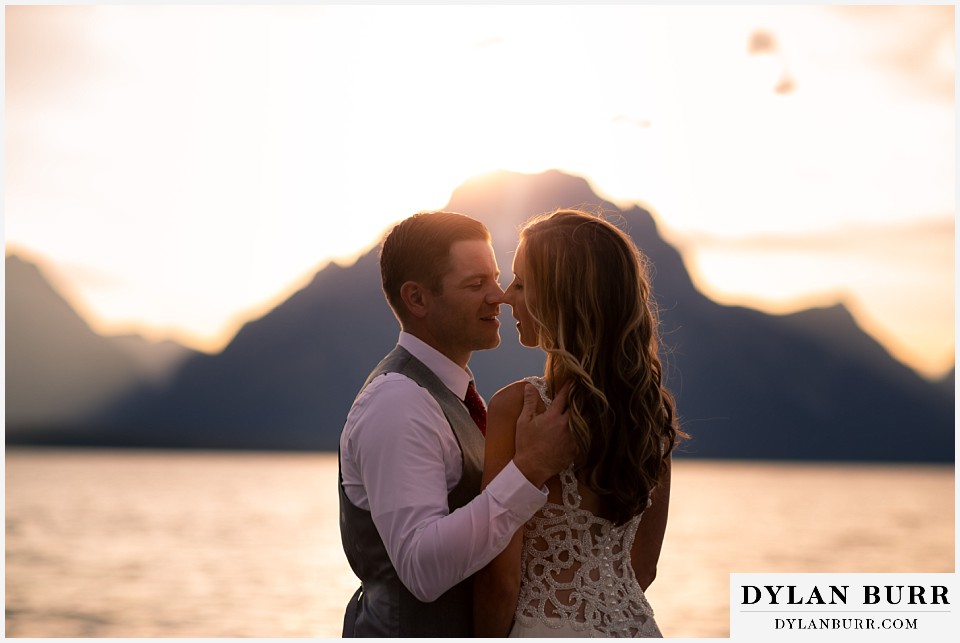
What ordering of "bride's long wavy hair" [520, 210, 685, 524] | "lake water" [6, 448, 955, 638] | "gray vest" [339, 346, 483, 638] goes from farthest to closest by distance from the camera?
"lake water" [6, 448, 955, 638] → "gray vest" [339, 346, 483, 638] → "bride's long wavy hair" [520, 210, 685, 524]

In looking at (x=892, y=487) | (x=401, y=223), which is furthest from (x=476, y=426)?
(x=892, y=487)

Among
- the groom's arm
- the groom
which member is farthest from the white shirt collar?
the groom's arm

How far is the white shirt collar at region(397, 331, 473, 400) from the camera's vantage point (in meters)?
4.12

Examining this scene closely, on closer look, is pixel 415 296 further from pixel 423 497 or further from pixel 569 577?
pixel 569 577

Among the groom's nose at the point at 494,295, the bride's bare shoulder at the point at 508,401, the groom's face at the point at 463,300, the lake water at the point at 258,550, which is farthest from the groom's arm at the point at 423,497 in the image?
the lake water at the point at 258,550

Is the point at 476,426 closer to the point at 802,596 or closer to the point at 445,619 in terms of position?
the point at 445,619

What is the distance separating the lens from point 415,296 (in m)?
4.20

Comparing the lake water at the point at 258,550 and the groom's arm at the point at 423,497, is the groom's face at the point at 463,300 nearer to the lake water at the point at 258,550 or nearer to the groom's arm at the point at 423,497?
the groom's arm at the point at 423,497

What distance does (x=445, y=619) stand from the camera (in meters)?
3.86

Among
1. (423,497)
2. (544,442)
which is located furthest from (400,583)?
(544,442)

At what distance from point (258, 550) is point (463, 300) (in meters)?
36.7

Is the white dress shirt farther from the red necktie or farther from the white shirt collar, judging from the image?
the red necktie

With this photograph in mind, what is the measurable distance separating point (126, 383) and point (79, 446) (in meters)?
22.1

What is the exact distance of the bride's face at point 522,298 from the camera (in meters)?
3.86
